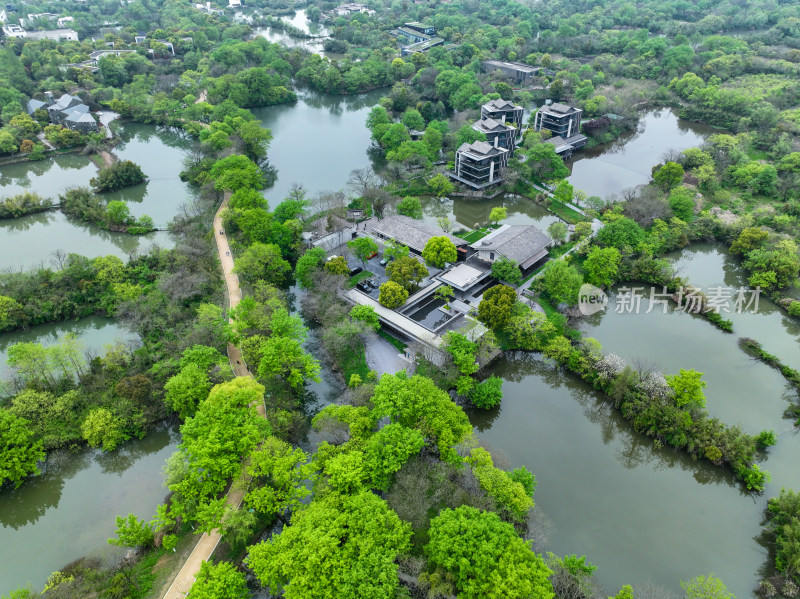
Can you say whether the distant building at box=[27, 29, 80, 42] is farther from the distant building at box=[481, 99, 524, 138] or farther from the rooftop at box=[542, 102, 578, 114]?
the rooftop at box=[542, 102, 578, 114]

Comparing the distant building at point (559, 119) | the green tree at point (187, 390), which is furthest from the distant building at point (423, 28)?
the green tree at point (187, 390)

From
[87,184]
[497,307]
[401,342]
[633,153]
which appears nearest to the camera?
[497,307]

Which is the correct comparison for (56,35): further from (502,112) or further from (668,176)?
(668,176)

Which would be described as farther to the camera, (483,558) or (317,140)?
(317,140)

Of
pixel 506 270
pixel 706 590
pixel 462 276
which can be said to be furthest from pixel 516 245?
pixel 706 590

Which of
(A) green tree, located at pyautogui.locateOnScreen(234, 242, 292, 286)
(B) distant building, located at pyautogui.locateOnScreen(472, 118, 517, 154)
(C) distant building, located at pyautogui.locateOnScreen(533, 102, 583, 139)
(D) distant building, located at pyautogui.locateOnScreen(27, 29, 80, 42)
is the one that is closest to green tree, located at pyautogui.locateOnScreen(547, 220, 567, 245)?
(B) distant building, located at pyautogui.locateOnScreen(472, 118, 517, 154)


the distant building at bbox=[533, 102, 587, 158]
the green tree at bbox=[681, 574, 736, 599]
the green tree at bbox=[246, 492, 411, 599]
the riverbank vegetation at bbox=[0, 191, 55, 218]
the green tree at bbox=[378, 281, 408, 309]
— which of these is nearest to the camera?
the green tree at bbox=[246, 492, 411, 599]
